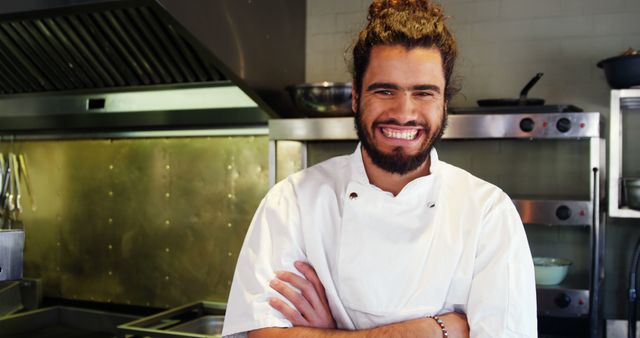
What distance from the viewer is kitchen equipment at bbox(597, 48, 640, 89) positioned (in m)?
2.58

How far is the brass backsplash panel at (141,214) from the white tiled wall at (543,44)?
4.08 feet

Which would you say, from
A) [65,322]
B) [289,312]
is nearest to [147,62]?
[65,322]

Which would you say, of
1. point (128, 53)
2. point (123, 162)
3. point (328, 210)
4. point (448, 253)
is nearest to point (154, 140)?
point (123, 162)

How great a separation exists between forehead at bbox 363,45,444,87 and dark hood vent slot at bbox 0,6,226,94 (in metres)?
1.40

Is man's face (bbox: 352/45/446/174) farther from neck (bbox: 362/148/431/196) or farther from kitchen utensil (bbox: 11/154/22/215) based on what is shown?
kitchen utensil (bbox: 11/154/22/215)

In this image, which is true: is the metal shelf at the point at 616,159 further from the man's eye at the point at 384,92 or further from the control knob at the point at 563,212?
the man's eye at the point at 384,92

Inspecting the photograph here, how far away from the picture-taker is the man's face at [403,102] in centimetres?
142

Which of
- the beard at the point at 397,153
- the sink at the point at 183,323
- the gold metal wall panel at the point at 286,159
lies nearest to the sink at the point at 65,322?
the sink at the point at 183,323

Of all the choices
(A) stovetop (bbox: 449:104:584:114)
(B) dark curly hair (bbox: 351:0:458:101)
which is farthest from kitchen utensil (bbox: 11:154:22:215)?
(B) dark curly hair (bbox: 351:0:458:101)

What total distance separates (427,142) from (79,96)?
266 centimetres

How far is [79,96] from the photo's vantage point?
3510mm

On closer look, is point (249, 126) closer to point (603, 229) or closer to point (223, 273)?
point (223, 273)

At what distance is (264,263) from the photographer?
1474mm

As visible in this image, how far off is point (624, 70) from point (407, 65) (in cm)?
163
